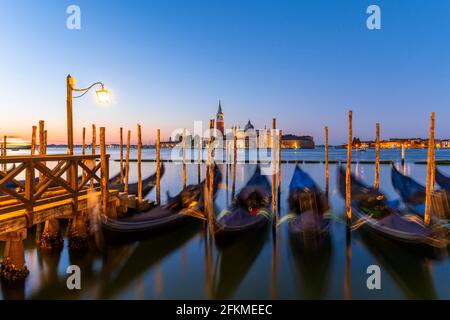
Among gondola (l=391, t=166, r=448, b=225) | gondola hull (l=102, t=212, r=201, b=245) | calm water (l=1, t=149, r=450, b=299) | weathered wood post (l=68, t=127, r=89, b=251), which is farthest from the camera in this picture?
gondola (l=391, t=166, r=448, b=225)

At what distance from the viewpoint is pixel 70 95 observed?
559 cm

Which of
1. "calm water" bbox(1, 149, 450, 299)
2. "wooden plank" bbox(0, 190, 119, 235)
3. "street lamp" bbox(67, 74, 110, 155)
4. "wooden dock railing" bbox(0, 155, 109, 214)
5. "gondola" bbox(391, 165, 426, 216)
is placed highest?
"street lamp" bbox(67, 74, 110, 155)

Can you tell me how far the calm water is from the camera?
4.98 metres

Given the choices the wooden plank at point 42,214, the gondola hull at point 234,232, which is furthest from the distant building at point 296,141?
the wooden plank at point 42,214

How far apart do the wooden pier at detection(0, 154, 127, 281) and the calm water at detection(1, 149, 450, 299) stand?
1.32 feet

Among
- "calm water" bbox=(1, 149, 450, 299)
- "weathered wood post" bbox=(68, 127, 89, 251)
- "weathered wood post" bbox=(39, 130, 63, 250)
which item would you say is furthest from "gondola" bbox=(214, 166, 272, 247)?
"weathered wood post" bbox=(39, 130, 63, 250)

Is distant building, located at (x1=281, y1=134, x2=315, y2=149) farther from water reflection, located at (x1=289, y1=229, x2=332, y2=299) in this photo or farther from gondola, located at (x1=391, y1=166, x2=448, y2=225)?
water reflection, located at (x1=289, y1=229, x2=332, y2=299)

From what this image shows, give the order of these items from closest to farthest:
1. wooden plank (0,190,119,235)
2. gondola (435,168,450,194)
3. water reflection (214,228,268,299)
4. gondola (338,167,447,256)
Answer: wooden plank (0,190,119,235) → water reflection (214,228,268,299) → gondola (338,167,447,256) → gondola (435,168,450,194)

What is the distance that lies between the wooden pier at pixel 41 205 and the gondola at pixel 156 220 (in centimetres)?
64
